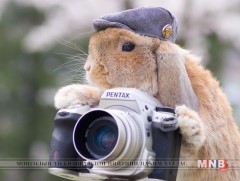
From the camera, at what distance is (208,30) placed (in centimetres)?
217

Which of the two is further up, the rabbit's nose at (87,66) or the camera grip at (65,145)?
the rabbit's nose at (87,66)

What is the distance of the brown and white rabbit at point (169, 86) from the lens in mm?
957

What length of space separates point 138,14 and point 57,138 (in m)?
0.21

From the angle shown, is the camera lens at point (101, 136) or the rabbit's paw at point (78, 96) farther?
the rabbit's paw at point (78, 96)

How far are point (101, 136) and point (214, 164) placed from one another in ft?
0.58

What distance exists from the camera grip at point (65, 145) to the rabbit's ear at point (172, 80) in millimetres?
126

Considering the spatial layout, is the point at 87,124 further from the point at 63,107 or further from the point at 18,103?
the point at 18,103

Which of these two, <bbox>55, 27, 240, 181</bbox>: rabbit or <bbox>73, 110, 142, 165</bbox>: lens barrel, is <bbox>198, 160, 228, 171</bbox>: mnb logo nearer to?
<bbox>55, 27, 240, 181</bbox>: rabbit

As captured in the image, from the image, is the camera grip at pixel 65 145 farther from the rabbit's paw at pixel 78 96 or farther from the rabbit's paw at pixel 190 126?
the rabbit's paw at pixel 190 126

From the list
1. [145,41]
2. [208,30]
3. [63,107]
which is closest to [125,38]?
[145,41]

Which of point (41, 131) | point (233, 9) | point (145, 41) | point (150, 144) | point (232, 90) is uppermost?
point (233, 9)

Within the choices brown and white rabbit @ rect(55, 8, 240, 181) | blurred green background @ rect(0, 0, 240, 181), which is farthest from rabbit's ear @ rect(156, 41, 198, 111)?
blurred green background @ rect(0, 0, 240, 181)

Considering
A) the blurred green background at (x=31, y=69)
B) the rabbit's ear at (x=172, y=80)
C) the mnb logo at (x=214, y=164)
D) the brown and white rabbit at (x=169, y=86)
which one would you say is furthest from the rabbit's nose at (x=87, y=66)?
the blurred green background at (x=31, y=69)

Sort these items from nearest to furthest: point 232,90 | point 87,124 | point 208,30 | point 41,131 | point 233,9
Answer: point 87,124 → point 232,90 → point 208,30 → point 233,9 → point 41,131
